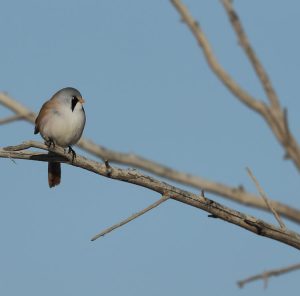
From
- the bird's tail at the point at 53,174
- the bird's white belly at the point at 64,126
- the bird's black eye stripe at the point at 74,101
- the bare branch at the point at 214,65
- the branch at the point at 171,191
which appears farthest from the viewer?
the bird's tail at the point at 53,174

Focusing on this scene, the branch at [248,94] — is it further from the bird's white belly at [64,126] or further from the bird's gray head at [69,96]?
the bird's gray head at [69,96]

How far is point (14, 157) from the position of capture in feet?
14.9

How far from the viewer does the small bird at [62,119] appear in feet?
24.5

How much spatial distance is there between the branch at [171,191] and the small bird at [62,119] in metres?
2.68

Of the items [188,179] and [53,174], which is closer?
[188,179]

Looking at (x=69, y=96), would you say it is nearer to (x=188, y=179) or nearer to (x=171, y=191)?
(x=171, y=191)

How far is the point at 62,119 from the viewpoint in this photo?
24.6 ft

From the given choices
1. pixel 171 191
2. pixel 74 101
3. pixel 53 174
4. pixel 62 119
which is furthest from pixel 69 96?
pixel 171 191

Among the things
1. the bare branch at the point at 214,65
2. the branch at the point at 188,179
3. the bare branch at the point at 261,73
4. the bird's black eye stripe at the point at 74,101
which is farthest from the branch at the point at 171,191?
the bird's black eye stripe at the point at 74,101

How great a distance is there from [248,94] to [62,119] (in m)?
6.10

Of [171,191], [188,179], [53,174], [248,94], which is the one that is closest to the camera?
[248,94]

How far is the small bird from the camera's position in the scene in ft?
24.5

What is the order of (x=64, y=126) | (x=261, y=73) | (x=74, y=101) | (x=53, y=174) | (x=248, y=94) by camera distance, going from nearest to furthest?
1. (x=261, y=73)
2. (x=248, y=94)
3. (x=64, y=126)
4. (x=74, y=101)
5. (x=53, y=174)

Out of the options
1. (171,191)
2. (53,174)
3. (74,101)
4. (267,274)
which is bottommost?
(267,274)
